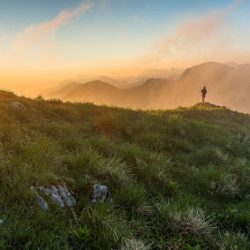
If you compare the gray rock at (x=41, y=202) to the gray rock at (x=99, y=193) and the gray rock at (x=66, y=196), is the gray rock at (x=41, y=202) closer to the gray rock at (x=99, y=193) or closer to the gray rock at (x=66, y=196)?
the gray rock at (x=66, y=196)

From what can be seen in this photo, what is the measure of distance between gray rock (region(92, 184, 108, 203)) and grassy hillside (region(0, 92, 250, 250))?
0.42ft

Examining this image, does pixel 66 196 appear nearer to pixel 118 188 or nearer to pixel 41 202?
pixel 41 202

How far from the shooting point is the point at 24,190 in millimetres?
7289

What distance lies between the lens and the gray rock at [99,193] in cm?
827

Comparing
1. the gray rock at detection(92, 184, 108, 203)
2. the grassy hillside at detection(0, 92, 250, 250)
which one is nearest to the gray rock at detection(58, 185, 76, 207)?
the grassy hillside at detection(0, 92, 250, 250)

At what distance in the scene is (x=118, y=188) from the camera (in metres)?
8.89

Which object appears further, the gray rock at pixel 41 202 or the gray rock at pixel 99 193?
the gray rock at pixel 99 193

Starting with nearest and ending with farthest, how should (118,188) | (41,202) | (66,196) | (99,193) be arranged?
(41,202) → (66,196) → (99,193) → (118,188)

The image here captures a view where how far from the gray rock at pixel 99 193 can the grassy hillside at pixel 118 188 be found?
129 mm

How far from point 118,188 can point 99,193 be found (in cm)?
62

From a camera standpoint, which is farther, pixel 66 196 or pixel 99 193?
pixel 99 193

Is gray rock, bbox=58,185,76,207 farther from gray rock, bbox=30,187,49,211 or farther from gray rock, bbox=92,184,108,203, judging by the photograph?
gray rock, bbox=30,187,49,211

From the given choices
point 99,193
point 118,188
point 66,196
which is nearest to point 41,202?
point 66,196

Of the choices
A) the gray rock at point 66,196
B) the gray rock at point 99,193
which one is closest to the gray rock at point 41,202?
the gray rock at point 66,196
